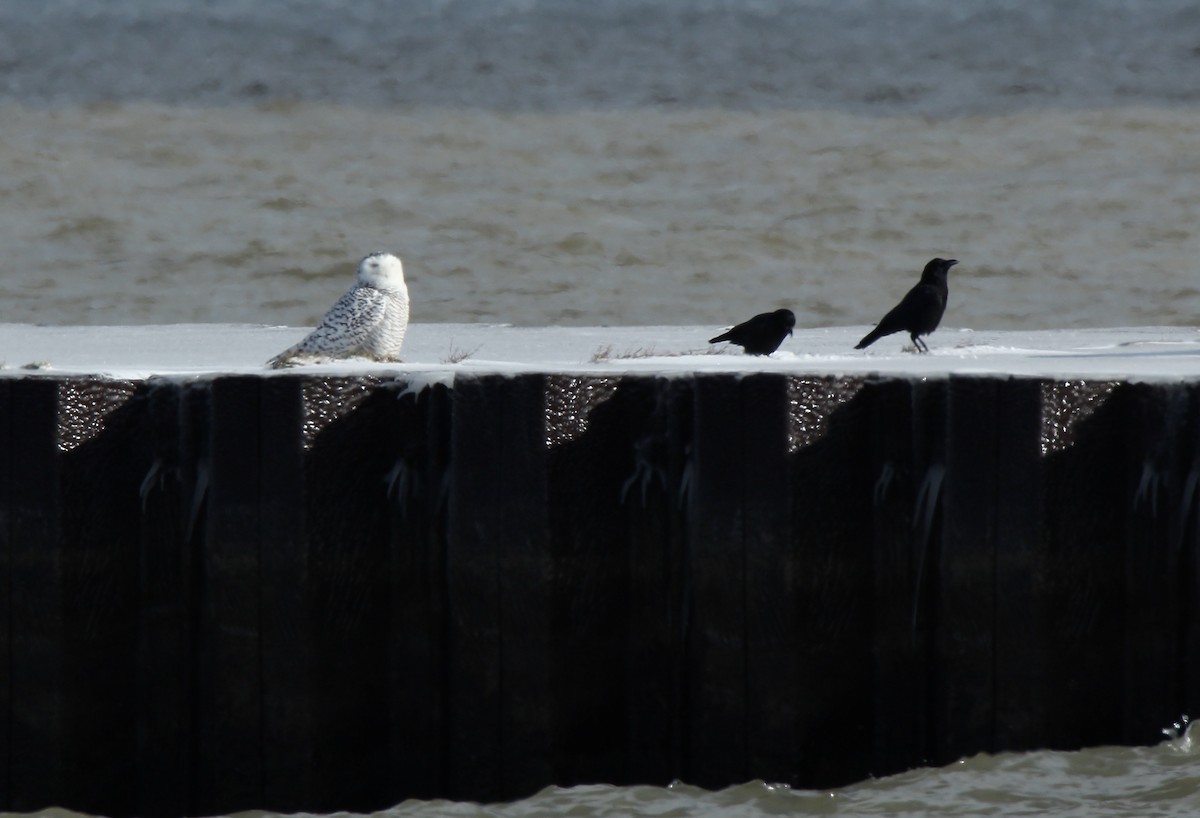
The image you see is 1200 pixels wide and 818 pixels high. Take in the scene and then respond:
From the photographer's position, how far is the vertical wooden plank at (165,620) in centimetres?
528

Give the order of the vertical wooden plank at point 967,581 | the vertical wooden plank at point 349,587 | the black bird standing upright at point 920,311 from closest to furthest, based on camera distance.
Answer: the vertical wooden plank at point 967,581 < the vertical wooden plank at point 349,587 < the black bird standing upright at point 920,311

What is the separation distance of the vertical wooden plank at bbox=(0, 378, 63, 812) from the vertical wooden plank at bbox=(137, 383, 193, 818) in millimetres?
246

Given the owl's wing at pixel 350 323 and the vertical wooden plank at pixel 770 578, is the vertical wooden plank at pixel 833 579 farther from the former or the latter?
the owl's wing at pixel 350 323

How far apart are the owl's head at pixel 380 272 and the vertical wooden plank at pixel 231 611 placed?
3.26 m

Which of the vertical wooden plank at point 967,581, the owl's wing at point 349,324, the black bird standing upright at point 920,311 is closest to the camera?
the vertical wooden plank at point 967,581

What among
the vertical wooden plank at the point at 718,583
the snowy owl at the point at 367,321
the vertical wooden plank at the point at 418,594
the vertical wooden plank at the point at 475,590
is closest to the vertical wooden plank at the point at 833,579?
the vertical wooden plank at the point at 718,583

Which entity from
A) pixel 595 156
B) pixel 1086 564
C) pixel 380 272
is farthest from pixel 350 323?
pixel 595 156

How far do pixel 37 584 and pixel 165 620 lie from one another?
40cm

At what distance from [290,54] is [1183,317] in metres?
10.1

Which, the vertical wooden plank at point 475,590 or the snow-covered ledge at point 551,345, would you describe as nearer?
the vertical wooden plank at point 475,590

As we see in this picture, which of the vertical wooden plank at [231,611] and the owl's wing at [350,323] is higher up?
the owl's wing at [350,323]

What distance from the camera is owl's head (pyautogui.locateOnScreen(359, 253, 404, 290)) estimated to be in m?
8.38

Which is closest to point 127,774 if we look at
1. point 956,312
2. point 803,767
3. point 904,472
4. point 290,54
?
point 803,767

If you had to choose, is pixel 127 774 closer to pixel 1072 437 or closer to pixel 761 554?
pixel 761 554
